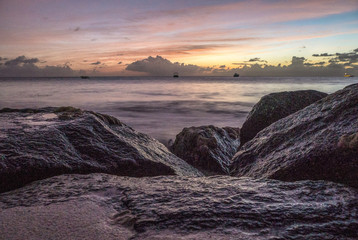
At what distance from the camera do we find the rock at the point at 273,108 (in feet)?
17.8

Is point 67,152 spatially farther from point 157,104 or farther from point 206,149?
point 157,104

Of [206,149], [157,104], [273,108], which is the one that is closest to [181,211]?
[206,149]

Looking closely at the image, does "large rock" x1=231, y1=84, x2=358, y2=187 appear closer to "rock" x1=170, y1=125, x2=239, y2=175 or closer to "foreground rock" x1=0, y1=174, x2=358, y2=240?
"foreground rock" x1=0, y1=174, x2=358, y2=240

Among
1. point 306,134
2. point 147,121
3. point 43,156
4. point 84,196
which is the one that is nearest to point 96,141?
point 43,156

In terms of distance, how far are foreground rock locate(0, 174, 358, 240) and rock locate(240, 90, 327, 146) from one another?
329 cm

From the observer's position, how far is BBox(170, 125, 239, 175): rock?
16.8 feet

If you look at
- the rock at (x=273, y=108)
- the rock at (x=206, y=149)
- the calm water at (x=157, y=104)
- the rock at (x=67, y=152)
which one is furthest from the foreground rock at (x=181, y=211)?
the calm water at (x=157, y=104)

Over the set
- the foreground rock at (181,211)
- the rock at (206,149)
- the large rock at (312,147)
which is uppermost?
the large rock at (312,147)

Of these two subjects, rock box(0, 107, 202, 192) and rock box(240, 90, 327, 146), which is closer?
rock box(0, 107, 202, 192)

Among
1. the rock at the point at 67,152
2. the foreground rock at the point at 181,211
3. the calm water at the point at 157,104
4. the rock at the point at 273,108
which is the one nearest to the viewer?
the foreground rock at the point at 181,211

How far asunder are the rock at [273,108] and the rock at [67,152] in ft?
6.77

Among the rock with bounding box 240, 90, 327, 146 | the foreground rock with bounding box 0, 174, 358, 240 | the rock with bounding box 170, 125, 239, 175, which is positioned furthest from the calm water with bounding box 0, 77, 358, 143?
the foreground rock with bounding box 0, 174, 358, 240

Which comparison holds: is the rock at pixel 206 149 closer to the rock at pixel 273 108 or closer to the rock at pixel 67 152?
the rock at pixel 273 108

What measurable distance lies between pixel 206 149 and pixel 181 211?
11.5ft
